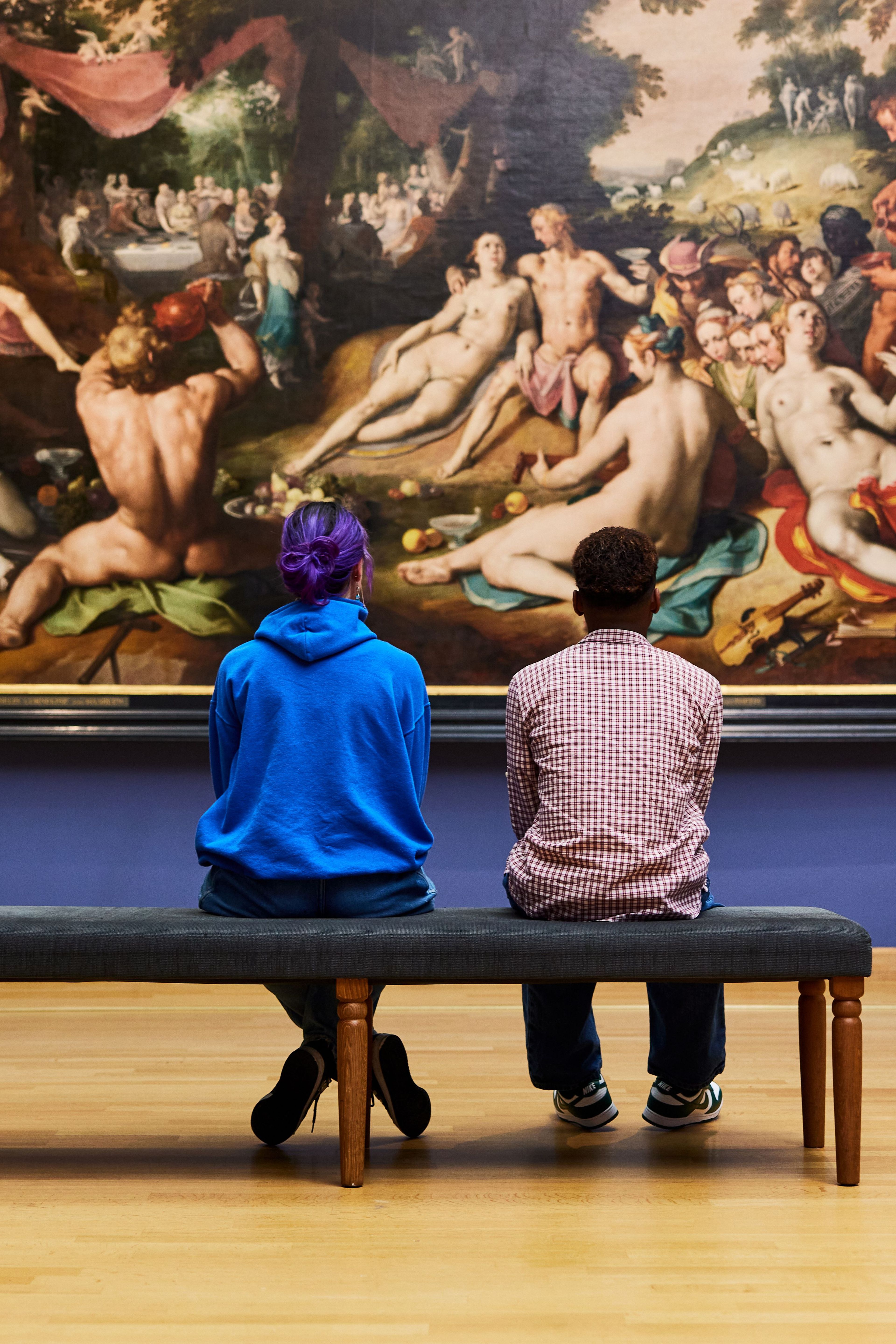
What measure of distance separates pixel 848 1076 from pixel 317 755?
4.89 feet

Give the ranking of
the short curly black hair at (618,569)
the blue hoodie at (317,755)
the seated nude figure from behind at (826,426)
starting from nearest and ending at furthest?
the blue hoodie at (317,755), the short curly black hair at (618,569), the seated nude figure from behind at (826,426)

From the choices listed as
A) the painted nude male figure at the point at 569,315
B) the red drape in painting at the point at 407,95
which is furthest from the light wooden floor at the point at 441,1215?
the red drape in painting at the point at 407,95

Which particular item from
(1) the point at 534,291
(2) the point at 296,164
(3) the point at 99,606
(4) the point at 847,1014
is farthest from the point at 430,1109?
(2) the point at 296,164

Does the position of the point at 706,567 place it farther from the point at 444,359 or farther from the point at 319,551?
the point at 319,551

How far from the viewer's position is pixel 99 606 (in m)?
6.45

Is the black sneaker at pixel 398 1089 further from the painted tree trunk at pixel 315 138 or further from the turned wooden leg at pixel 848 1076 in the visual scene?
the painted tree trunk at pixel 315 138

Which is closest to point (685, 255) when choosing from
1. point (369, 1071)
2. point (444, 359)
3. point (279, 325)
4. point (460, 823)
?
point (444, 359)

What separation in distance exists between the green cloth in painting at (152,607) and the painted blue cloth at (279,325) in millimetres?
1166

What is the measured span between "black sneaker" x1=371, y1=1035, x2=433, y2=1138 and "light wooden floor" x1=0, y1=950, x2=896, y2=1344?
0.22 feet

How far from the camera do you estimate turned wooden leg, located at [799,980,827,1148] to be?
3.48 meters

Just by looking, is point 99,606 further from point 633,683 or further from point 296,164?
point 633,683

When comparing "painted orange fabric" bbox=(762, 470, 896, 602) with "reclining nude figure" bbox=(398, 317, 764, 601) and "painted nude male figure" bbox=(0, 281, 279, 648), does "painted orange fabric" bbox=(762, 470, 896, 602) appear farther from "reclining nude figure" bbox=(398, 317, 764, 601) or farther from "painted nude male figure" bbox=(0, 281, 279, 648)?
"painted nude male figure" bbox=(0, 281, 279, 648)

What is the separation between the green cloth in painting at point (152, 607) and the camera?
253 inches

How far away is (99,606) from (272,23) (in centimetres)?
297
